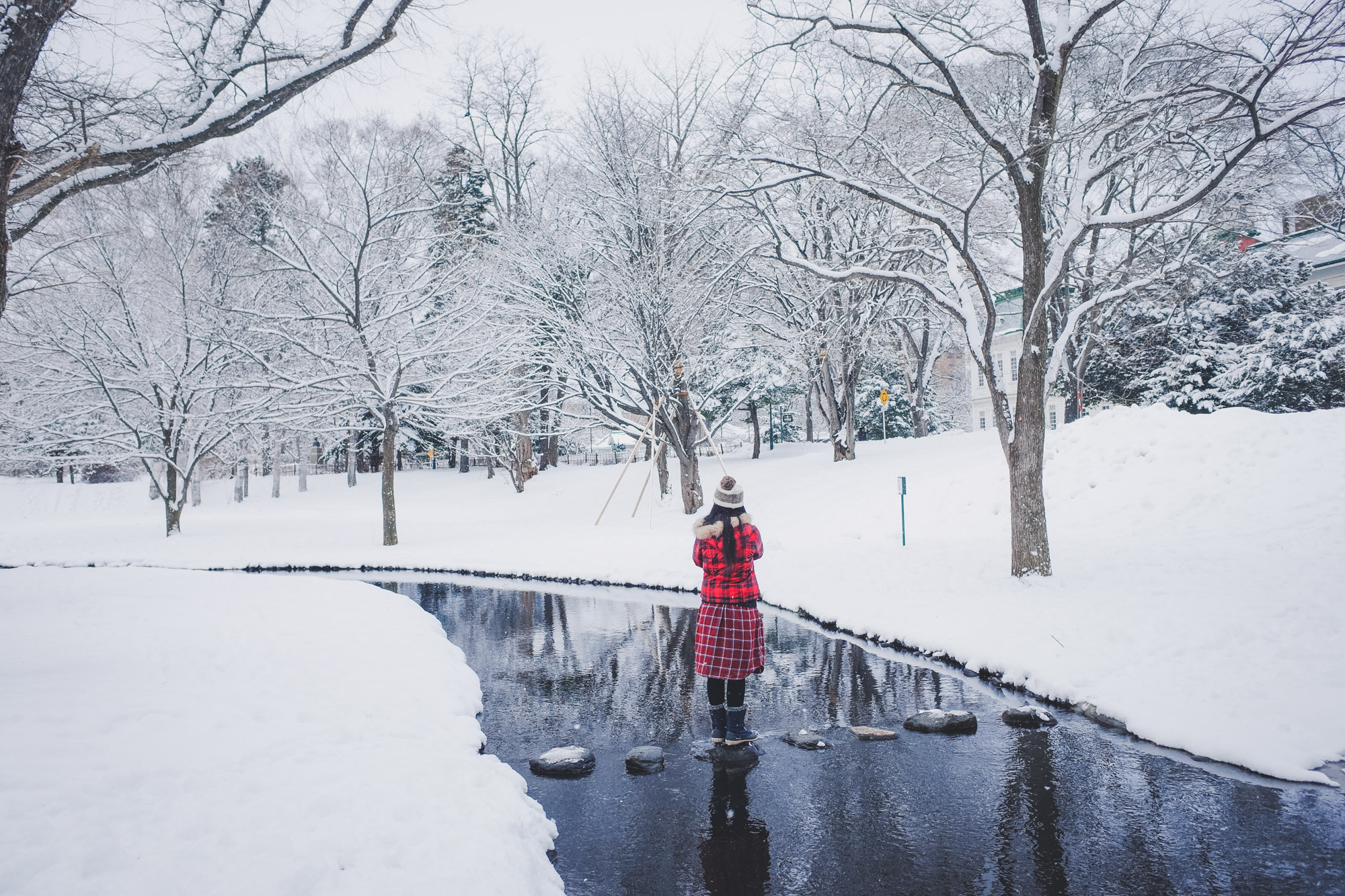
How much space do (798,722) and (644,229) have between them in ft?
54.9

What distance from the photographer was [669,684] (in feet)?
24.0

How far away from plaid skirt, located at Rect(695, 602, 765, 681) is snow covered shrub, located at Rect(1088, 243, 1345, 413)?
14852 mm

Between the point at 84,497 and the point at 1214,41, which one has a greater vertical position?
the point at 1214,41

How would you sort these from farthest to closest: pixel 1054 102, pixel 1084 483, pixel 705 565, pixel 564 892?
pixel 1084 483 < pixel 1054 102 < pixel 705 565 < pixel 564 892

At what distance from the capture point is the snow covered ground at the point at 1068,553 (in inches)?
240

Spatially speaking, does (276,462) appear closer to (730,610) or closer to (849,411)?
(849,411)

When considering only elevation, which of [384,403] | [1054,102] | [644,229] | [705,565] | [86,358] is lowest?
[705,565]

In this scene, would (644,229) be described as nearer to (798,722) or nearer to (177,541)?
(177,541)

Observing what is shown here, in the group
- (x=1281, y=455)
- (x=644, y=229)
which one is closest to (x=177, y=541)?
(x=644, y=229)

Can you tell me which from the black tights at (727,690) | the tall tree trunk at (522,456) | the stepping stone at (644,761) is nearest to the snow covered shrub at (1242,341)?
the black tights at (727,690)

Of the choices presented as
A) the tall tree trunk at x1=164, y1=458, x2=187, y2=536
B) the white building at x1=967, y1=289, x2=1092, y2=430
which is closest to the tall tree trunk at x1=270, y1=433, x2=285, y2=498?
the tall tree trunk at x1=164, y1=458, x2=187, y2=536

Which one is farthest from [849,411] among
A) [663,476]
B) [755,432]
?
[755,432]

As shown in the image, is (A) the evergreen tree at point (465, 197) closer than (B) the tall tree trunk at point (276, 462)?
Yes

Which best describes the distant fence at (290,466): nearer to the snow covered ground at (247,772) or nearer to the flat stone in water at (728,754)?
the snow covered ground at (247,772)
